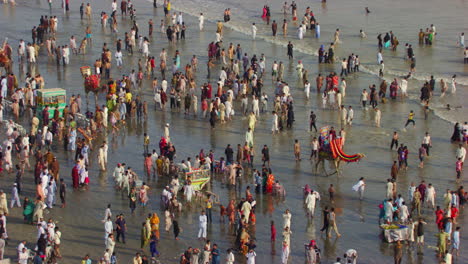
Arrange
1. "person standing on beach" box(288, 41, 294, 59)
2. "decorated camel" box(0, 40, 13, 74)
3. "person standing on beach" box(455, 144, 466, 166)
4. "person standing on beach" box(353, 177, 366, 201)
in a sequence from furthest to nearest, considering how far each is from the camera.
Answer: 1. "person standing on beach" box(288, 41, 294, 59)
2. "decorated camel" box(0, 40, 13, 74)
3. "person standing on beach" box(455, 144, 466, 166)
4. "person standing on beach" box(353, 177, 366, 201)

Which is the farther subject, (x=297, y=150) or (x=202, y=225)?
(x=297, y=150)

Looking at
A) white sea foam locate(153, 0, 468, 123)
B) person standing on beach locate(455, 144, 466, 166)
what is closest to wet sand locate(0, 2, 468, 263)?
person standing on beach locate(455, 144, 466, 166)

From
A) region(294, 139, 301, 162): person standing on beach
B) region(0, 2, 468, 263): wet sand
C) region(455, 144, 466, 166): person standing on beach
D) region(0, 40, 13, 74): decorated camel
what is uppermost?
region(0, 40, 13, 74): decorated camel

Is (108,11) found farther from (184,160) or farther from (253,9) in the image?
(184,160)

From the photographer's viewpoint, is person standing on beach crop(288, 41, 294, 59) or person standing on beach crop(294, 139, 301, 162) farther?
person standing on beach crop(288, 41, 294, 59)

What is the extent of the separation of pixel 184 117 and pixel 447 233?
17168 mm

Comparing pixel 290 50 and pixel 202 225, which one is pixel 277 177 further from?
pixel 290 50

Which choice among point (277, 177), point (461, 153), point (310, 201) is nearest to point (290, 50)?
point (277, 177)

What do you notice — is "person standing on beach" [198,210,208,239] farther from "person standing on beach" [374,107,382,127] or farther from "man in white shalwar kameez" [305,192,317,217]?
"person standing on beach" [374,107,382,127]

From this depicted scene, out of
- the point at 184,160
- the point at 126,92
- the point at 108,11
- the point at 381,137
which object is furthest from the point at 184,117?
the point at 108,11

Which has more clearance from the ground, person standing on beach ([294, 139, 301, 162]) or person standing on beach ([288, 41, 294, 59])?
person standing on beach ([288, 41, 294, 59])

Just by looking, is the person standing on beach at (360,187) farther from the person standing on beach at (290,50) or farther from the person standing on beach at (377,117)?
the person standing on beach at (290,50)

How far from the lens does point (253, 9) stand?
68375 mm

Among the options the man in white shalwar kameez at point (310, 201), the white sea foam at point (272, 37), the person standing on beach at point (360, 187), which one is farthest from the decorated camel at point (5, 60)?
the person standing on beach at point (360, 187)
